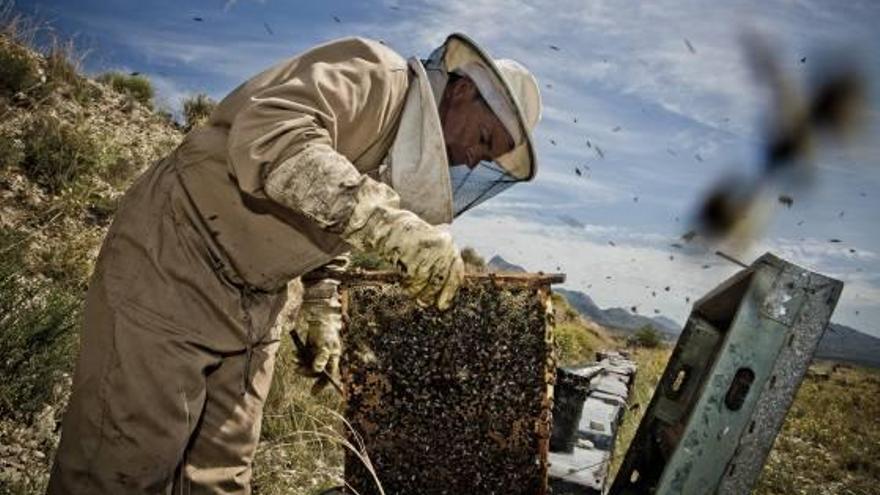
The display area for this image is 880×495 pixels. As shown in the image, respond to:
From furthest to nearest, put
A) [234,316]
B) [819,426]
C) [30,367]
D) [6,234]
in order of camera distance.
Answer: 1. [819,426]
2. [6,234]
3. [30,367]
4. [234,316]

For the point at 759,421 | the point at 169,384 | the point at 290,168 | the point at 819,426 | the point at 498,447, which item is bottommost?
the point at 819,426

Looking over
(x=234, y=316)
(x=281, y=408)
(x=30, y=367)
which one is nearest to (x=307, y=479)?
(x=281, y=408)

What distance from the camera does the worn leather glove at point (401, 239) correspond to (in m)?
1.75

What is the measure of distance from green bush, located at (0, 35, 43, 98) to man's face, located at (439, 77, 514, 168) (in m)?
8.42

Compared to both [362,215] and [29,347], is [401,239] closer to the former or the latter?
[362,215]

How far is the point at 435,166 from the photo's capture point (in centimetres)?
217

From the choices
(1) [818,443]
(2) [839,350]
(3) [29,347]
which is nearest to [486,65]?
(3) [29,347]

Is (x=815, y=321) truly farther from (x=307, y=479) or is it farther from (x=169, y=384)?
(x=307, y=479)

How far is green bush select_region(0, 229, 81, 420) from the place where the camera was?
3730 mm

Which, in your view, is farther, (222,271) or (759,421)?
(222,271)

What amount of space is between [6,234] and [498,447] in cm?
475

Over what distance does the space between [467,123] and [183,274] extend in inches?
53.9

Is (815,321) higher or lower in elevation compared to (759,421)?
higher

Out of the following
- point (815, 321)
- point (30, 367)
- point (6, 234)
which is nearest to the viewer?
point (815, 321)
